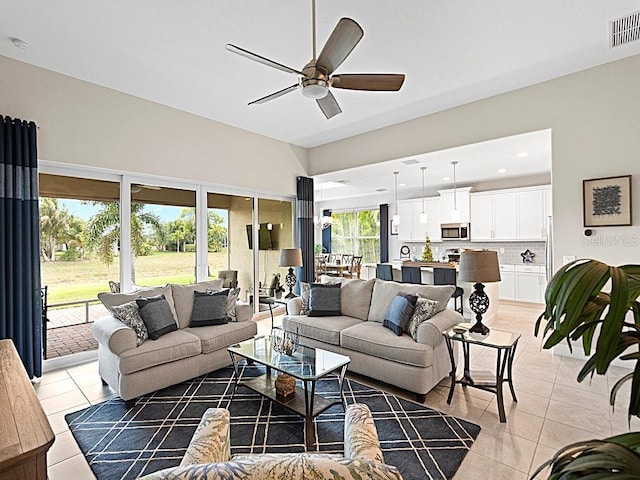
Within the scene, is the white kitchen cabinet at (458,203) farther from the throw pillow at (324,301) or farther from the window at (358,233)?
the throw pillow at (324,301)

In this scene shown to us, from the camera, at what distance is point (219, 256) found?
5.56m

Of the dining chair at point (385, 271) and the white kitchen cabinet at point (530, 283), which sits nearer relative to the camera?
the dining chair at point (385, 271)

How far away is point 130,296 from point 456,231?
709 centimetres

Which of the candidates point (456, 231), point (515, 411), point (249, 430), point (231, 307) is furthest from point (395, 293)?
point (456, 231)

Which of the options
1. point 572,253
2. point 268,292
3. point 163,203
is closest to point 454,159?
point 572,253

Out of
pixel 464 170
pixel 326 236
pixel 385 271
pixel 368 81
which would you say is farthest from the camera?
pixel 326 236

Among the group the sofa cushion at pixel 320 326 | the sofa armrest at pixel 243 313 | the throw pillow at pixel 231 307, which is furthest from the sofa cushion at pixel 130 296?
the sofa cushion at pixel 320 326

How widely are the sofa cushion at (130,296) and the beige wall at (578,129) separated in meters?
4.23

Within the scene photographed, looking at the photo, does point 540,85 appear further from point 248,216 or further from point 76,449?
point 76,449

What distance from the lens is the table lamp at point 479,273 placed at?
10.1ft

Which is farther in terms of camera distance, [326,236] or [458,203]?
[326,236]

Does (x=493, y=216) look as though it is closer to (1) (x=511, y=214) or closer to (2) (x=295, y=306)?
(1) (x=511, y=214)

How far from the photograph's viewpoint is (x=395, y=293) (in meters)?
3.83

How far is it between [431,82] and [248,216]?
3.62m
